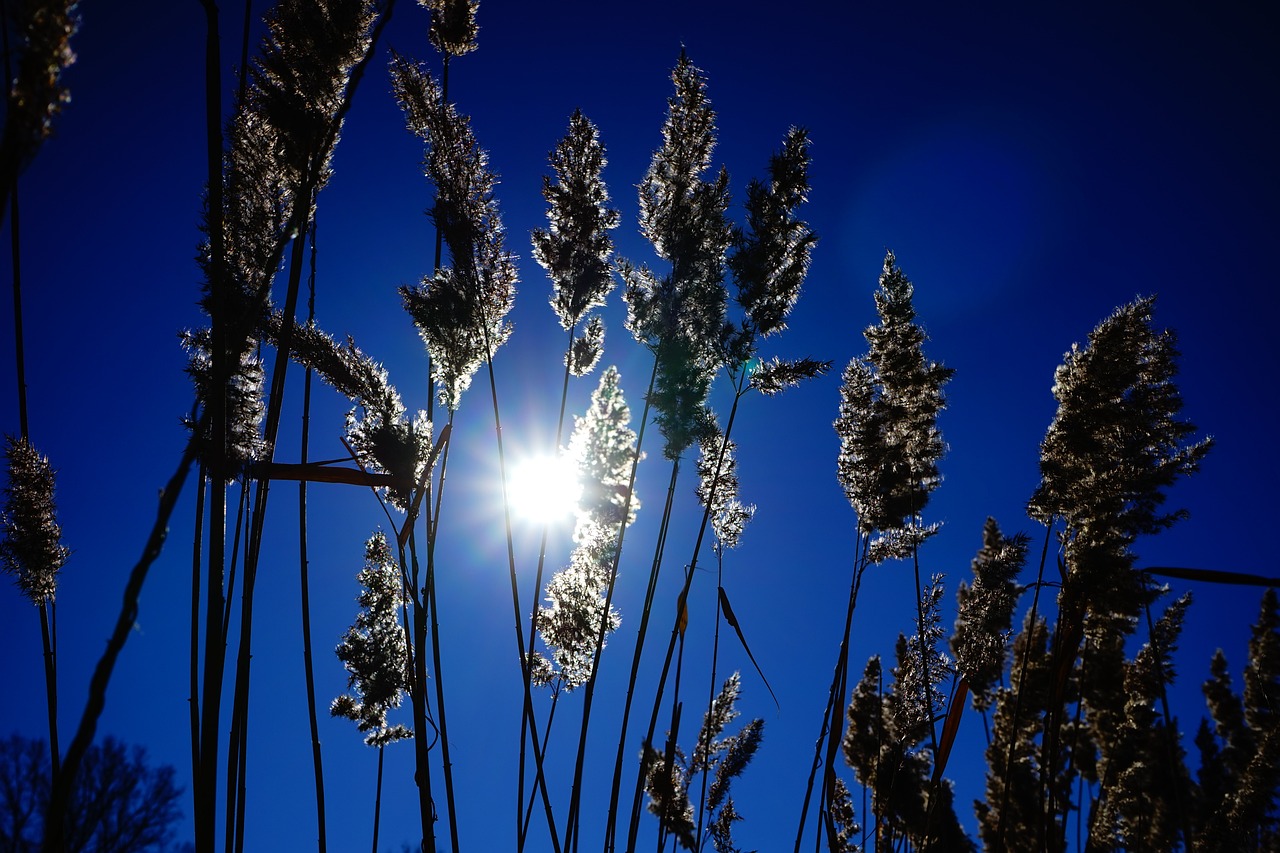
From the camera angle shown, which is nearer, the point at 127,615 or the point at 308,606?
the point at 127,615

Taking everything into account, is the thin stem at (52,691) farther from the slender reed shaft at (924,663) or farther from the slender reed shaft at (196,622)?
the slender reed shaft at (924,663)

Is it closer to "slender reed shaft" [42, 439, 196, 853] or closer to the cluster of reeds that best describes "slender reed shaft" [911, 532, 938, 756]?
the cluster of reeds

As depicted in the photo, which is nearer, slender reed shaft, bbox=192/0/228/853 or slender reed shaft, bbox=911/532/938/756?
slender reed shaft, bbox=192/0/228/853

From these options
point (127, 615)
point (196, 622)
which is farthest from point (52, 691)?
point (127, 615)

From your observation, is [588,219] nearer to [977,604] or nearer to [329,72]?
[329,72]

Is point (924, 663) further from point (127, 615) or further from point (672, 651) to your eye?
point (127, 615)

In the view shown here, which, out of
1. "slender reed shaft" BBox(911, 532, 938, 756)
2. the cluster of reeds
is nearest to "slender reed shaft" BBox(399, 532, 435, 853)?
the cluster of reeds

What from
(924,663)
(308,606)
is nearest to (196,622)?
(308,606)

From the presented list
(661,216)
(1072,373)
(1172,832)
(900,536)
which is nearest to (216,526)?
(661,216)

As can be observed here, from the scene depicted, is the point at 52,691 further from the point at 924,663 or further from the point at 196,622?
the point at 924,663

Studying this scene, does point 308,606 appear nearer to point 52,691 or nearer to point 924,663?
point 52,691

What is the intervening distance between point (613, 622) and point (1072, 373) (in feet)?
10.5

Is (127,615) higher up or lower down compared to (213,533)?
lower down

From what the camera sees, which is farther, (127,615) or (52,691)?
(52,691)
